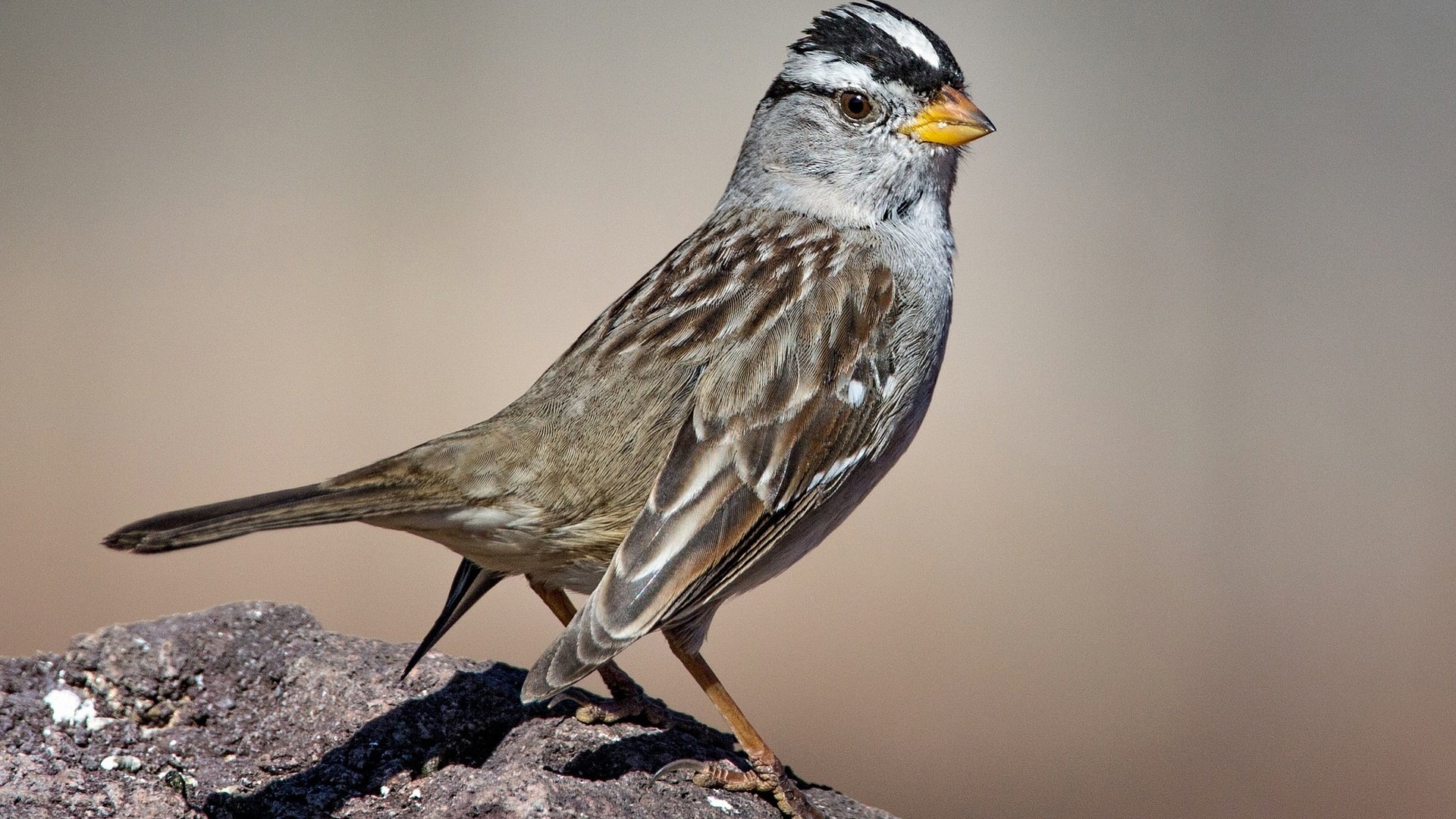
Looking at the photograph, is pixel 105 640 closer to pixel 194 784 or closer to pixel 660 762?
pixel 194 784

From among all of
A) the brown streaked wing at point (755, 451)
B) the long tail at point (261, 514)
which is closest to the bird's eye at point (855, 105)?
the brown streaked wing at point (755, 451)

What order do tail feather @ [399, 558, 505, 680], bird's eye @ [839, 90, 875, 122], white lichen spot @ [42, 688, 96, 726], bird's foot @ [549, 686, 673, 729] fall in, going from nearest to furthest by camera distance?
white lichen spot @ [42, 688, 96, 726]
tail feather @ [399, 558, 505, 680]
bird's foot @ [549, 686, 673, 729]
bird's eye @ [839, 90, 875, 122]

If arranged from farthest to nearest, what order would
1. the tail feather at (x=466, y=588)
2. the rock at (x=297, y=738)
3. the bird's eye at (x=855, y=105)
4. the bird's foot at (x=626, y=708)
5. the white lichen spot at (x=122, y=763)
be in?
the bird's eye at (x=855, y=105) → the bird's foot at (x=626, y=708) → the tail feather at (x=466, y=588) → the white lichen spot at (x=122, y=763) → the rock at (x=297, y=738)

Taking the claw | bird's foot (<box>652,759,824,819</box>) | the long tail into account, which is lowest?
bird's foot (<box>652,759,824,819</box>)

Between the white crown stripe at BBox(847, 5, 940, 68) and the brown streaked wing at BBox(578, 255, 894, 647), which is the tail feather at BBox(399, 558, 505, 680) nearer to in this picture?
the brown streaked wing at BBox(578, 255, 894, 647)

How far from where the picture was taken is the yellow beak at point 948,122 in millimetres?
3031

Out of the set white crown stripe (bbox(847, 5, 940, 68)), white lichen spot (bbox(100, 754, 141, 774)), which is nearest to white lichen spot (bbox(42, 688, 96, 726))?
white lichen spot (bbox(100, 754, 141, 774))

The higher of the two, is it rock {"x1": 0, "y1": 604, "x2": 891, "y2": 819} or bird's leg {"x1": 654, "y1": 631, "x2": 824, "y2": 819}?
rock {"x1": 0, "y1": 604, "x2": 891, "y2": 819}

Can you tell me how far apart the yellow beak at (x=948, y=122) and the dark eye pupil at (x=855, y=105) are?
4.8 inches

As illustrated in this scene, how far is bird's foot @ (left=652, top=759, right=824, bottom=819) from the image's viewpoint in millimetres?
2627

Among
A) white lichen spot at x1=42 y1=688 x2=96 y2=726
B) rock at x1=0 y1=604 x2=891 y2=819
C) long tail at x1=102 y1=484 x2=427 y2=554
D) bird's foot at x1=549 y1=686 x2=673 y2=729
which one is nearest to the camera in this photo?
long tail at x1=102 y1=484 x2=427 y2=554

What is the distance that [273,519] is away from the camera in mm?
2166

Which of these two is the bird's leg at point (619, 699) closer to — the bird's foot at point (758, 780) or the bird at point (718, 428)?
the bird at point (718, 428)

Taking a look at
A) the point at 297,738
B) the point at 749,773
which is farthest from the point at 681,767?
the point at 297,738
